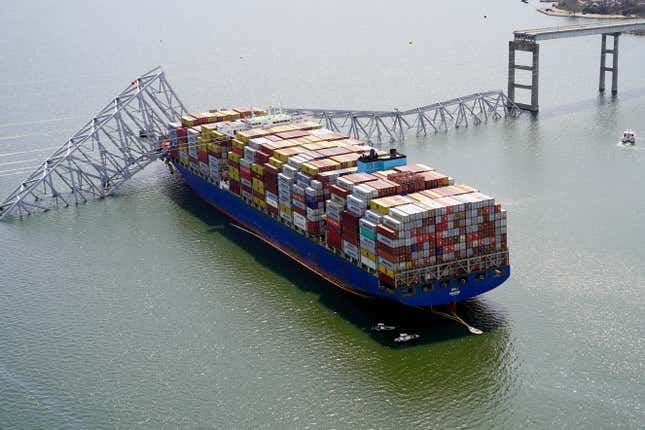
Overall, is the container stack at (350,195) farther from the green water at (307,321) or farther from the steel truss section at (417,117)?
the steel truss section at (417,117)

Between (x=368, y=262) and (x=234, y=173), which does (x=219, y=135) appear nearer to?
(x=234, y=173)

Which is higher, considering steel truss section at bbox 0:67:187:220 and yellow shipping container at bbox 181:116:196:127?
yellow shipping container at bbox 181:116:196:127

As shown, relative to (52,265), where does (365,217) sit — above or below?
above

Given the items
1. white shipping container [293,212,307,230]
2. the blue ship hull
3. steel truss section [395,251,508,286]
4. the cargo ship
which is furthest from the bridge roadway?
steel truss section [395,251,508,286]

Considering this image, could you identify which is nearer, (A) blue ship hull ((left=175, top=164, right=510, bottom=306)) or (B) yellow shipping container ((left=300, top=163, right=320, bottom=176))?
(A) blue ship hull ((left=175, top=164, right=510, bottom=306))

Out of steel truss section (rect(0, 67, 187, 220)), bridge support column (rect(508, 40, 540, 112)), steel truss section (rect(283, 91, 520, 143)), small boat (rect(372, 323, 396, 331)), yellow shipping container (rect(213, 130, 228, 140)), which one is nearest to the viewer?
small boat (rect(372, 323, 396, 331))

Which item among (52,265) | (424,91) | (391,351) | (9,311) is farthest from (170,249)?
(424,91)

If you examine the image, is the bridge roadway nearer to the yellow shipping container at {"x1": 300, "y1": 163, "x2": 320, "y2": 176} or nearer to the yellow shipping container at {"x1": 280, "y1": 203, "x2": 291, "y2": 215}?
the yellow shipping container at {"x1": 280, "y1": 203, "x2": 291, "y2": 215}

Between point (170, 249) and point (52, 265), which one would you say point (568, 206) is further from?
point (52, 265)
